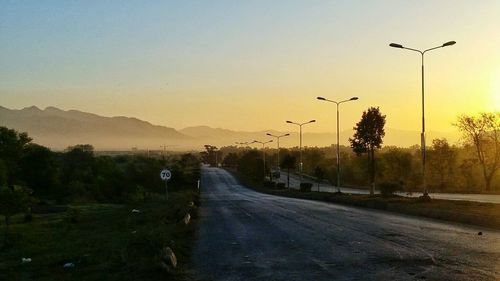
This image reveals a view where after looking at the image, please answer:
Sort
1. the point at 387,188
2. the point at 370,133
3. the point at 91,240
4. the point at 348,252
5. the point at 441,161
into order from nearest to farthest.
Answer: the point at 348,252, the point at 91,240, the point at 387,188, the point at 370,133, the point at 441,161

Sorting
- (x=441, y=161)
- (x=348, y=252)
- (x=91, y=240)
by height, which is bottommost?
(x=91, y=240)

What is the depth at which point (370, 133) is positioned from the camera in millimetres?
55969

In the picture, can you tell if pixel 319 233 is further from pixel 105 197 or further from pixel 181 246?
pixel 105 197

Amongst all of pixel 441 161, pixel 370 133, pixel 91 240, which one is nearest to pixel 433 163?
pixel 441 161

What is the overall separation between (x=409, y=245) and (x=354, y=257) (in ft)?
9.78

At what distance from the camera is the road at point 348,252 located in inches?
475

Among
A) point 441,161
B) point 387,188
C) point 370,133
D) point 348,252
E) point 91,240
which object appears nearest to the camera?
point 348,252

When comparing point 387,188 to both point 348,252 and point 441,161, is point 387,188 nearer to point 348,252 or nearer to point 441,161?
point 348,252

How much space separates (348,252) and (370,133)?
41.7 metres

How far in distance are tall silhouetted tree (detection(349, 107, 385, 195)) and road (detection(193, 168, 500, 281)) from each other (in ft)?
103

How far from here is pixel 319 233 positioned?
21.0m

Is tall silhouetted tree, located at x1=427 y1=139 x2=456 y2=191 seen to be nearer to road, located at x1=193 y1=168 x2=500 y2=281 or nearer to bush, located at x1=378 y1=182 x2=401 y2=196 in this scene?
bush, located at x1=378 y1=182 x2=401 y2=196

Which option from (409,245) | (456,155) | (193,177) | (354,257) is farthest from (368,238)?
(193,177)

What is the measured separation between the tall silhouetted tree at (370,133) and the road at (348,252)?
3135 centimetres
